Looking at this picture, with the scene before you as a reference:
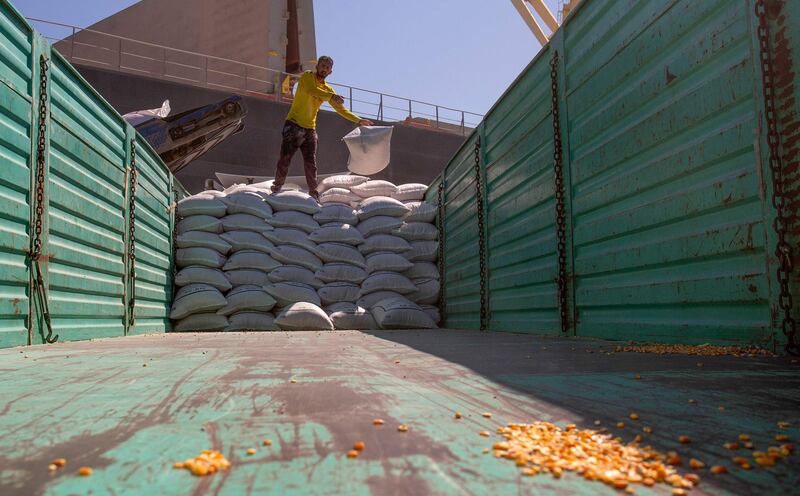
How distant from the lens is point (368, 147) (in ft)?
23.9

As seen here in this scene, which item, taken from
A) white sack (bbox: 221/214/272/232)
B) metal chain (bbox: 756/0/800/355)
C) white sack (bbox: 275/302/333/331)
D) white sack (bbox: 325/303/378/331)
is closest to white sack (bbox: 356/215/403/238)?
white sack (bbox: 325/303/378/331)

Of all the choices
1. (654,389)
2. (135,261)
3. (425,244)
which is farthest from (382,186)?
(654,389)

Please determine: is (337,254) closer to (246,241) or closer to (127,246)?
(246,241)

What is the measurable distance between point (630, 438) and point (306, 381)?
92 centimetres

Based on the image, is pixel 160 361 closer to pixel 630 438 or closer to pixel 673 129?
pixel 630 438

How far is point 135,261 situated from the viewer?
14.4 feet

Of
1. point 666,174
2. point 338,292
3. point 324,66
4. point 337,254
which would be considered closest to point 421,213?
point 337,254

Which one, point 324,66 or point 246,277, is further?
point 324,66

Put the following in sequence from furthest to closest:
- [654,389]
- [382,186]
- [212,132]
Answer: [212,132]
[382,186]
[654,389]

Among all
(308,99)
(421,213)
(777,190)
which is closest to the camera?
(777,190)

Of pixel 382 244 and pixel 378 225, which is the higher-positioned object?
pixel 378 225

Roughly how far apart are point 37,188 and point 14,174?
24 centimetres

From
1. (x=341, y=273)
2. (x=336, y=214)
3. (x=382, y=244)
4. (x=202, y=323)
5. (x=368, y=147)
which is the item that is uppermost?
(x=368, y=147)

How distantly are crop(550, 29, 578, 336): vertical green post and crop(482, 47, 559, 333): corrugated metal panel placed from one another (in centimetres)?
15
